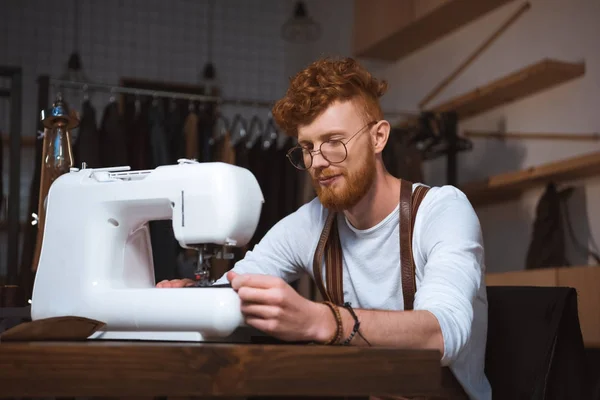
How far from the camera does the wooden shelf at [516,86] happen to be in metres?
3.60

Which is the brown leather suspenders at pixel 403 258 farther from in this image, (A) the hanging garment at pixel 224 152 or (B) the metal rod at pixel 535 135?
(A) the hanging garment at pixel 224 152

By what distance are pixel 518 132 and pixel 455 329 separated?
299cm

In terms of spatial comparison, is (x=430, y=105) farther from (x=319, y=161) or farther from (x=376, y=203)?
(x=319, y=161)

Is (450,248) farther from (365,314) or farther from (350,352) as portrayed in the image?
(350,352)

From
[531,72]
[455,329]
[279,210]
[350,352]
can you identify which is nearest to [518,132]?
[531,72]

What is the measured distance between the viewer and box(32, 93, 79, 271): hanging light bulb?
2008mm

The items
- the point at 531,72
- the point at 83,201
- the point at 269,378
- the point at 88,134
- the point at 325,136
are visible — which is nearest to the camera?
the point at 269,378

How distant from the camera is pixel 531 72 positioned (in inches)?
143

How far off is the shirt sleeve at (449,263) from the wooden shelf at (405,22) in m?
2.77

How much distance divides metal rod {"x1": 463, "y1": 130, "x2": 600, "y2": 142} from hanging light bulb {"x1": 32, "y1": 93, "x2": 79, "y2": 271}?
7.65 feet

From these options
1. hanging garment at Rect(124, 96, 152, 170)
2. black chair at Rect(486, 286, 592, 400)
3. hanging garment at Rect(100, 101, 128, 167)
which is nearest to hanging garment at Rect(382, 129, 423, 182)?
hanging garment at Rect(124, 96, 152, 170)

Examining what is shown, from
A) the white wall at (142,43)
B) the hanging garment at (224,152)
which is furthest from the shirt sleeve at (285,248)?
the white wall at (142,43)

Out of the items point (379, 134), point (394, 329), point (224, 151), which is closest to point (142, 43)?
point (224, 151)

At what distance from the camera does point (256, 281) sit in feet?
3.82
